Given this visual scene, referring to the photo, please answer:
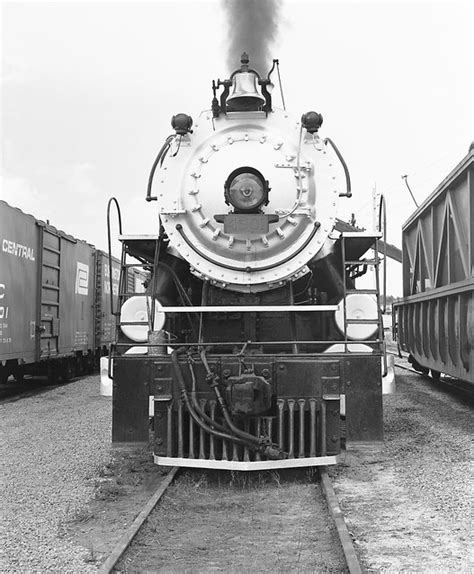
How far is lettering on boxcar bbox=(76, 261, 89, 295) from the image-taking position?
1502cm

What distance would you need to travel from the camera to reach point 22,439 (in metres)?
7.56

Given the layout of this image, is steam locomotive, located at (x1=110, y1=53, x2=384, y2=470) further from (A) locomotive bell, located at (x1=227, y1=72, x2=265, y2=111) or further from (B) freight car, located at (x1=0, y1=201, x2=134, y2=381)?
(B) freight car, located at (x1=0, y1=201, x2=134, y2=381)

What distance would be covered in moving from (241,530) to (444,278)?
6.42m

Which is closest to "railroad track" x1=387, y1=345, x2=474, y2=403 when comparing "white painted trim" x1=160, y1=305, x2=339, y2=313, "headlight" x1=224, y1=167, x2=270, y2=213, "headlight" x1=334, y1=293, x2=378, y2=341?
"headlight" x1=334, y1=293, x2=378, y2=341

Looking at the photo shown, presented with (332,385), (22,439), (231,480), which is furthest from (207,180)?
(22,439)

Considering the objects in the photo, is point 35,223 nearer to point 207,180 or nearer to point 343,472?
point 207,180

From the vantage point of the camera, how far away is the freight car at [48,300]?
10852 millimetres

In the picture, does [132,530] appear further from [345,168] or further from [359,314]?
[345,168]

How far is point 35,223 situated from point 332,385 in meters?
8.41

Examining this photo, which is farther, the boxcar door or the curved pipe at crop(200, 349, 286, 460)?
the boxcar door

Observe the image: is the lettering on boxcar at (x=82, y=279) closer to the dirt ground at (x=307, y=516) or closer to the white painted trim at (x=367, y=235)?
the dirt ground at (x=307, y=516)

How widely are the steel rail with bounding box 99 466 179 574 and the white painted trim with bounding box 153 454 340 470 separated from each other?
191 mm

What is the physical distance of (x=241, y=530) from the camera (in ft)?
13.8

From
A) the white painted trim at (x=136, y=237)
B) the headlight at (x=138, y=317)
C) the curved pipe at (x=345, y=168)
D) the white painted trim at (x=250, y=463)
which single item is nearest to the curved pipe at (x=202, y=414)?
the white painted trim at (x=250, y=463)
